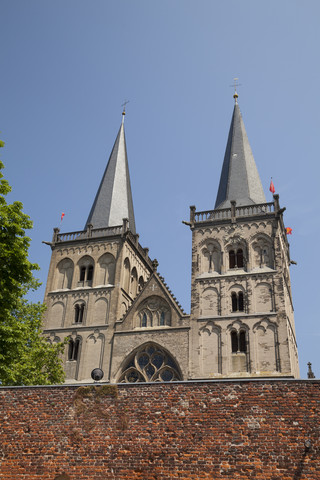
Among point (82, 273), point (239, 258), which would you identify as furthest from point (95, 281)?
point (239, 258)

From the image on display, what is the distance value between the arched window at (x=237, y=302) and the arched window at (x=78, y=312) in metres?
10.9

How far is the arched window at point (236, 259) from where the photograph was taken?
33.1 meters

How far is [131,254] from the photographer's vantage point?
37875mm

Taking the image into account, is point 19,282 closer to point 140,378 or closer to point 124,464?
point 124,464

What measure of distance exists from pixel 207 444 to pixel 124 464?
215 centimetres

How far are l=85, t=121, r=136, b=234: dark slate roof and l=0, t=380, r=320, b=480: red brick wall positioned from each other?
1023 inches

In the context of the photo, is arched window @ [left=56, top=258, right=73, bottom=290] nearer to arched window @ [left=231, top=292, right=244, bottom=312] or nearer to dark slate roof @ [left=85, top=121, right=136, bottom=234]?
dark slate roof @ [left=85, top=121, right=136, bottom=234]

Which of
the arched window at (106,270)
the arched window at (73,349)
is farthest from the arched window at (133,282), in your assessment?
the arched window at (73,349)

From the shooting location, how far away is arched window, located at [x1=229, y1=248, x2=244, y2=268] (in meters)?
33.1

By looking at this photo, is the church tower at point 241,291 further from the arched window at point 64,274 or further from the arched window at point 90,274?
the arched window at point 64,274

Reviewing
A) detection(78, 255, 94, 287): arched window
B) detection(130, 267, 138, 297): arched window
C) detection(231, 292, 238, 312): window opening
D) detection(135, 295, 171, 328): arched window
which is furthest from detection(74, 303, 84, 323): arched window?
detection(231, 292, 238, 312): window opening

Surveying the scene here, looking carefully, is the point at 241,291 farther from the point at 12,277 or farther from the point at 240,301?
the point at 12,277

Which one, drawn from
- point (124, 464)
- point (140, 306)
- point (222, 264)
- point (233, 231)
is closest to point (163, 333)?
point (140, 306)

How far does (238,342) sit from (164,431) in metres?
18.3
